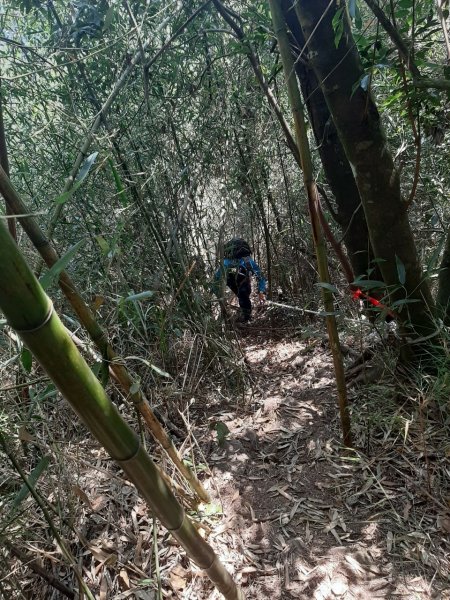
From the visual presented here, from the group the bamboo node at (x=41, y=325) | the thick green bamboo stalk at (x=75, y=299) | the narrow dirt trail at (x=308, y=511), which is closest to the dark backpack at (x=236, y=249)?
the narrow dirt trail at (x=308, y=511)

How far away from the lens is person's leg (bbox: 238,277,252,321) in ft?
11.7

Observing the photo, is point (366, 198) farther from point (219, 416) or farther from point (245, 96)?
point (245, 96)

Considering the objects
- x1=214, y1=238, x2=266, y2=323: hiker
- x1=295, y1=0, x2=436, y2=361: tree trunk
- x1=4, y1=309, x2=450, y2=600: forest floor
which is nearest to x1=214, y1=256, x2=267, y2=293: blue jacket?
x1=214, y1=238, x2=266, y2=323: hiker

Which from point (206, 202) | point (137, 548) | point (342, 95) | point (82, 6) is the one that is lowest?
Result: point (137, 548)

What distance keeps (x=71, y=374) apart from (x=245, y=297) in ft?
10.3

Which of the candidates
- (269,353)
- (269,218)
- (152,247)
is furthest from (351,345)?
(269,218)

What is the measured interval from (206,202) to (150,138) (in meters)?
0.91

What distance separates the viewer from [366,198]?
1.68 m

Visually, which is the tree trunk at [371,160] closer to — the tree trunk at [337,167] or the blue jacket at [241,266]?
the tree trunk at [337,167]

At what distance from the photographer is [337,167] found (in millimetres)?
2197

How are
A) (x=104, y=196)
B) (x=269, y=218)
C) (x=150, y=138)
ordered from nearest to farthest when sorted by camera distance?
(x=104, y=196) < (x=150, y=138) < (x=269, y=218)

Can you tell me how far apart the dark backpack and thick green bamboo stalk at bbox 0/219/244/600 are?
2.50 meters

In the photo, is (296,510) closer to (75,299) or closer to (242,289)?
(75,299)

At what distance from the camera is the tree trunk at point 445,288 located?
5.92 feet
